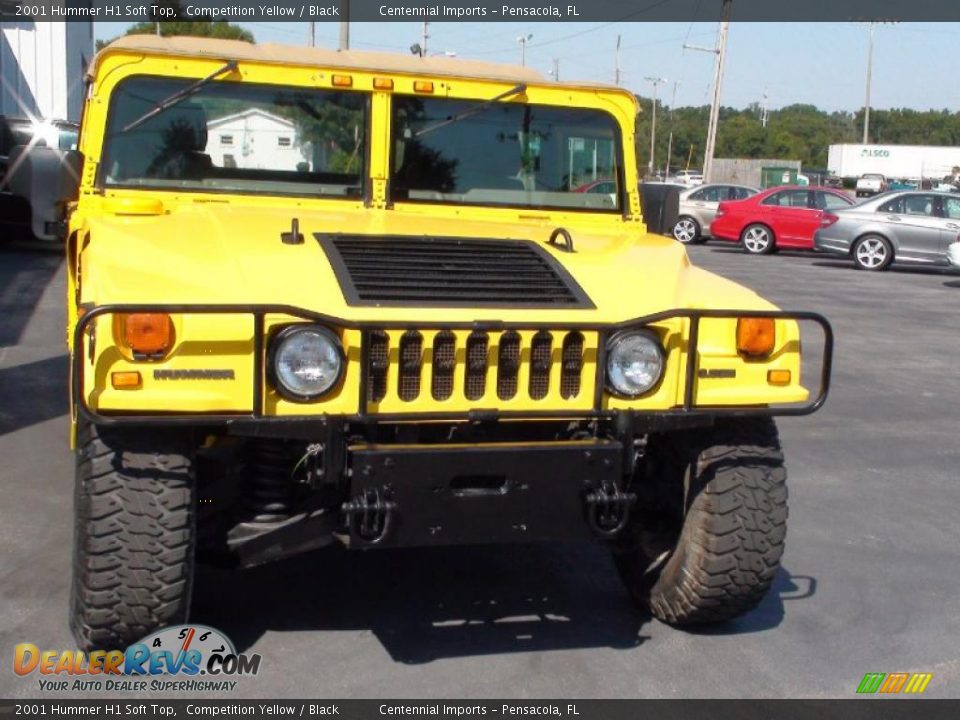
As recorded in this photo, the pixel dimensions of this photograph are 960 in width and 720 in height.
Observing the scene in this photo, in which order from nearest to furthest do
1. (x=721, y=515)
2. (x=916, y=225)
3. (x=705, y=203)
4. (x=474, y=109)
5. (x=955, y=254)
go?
(x=721, y=515) → (x=474, y=109) → (x=955, y=254) → (x=916, y=225) → (x=705, y=203)

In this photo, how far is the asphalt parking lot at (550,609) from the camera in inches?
157

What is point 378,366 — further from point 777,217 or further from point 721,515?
point 777,217

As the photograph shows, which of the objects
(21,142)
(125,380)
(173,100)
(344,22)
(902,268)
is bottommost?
(902,268)

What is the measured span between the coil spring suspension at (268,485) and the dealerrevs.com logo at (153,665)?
439 mm

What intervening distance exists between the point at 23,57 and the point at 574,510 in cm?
3583

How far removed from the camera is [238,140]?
490 centimetres

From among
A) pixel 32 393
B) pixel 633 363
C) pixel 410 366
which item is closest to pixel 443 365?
pixel 410 366

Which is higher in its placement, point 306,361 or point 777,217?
point 777,217

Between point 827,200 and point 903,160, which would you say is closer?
point 827,200

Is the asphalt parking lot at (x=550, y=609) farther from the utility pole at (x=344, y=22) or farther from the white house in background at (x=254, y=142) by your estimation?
the utility pole at (x=344, y=22)

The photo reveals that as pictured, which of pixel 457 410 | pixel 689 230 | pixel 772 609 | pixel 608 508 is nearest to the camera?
pixel 457 410

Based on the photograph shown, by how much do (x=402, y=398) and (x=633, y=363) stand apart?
751 mm

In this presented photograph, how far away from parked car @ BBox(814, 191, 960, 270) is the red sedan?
177cm

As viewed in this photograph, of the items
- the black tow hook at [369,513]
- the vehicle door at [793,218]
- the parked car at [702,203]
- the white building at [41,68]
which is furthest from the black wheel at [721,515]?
the white building at [41,68]
